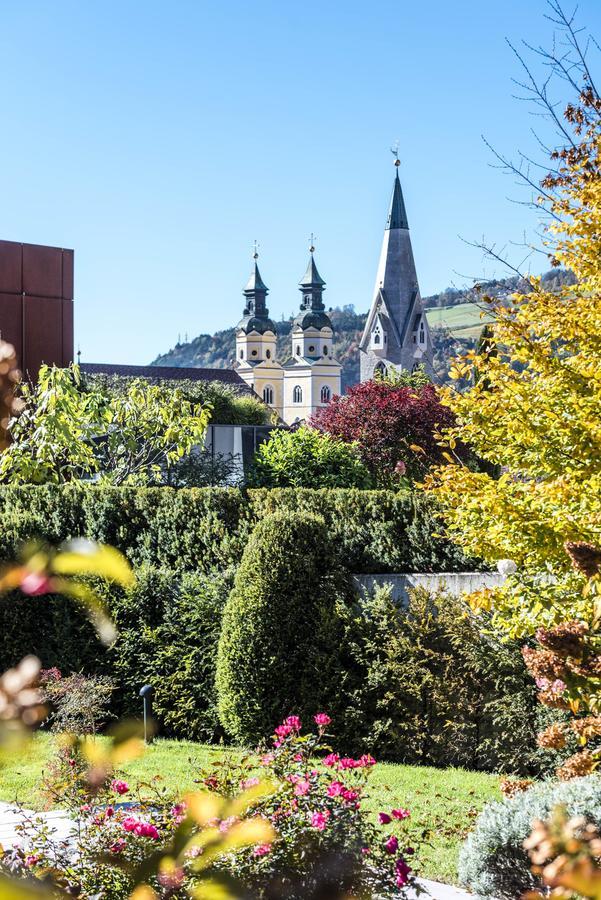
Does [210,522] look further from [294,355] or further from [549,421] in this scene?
[294,355]

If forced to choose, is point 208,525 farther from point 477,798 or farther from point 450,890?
point 450,890

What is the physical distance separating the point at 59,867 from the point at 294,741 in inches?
57.1

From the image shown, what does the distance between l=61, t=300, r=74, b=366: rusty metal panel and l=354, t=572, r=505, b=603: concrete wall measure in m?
9.62

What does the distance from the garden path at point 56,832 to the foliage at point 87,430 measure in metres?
5.67

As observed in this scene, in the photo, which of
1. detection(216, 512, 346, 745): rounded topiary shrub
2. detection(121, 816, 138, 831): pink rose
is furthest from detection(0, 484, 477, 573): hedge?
detection(121, 816, 138, 831): pink rose

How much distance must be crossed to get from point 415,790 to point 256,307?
13885 cm

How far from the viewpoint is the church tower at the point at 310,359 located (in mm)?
132625

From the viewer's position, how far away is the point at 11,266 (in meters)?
17.4

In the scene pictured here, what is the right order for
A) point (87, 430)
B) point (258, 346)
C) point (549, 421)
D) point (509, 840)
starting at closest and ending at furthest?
point (509, 840) → point (549, 421) → point (87, 430) → point (258, 346)

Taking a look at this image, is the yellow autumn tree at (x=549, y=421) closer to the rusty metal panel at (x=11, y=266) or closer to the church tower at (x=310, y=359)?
the rusty metal panel at (x=11, y=266)

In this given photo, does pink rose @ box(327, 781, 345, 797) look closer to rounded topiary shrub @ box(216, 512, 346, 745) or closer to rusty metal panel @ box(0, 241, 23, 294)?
rounded topiary shrub @ box(216, 512, 346, 745)

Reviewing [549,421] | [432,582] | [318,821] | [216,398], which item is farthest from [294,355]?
[318,821]

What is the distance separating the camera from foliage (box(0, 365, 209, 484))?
13328 millimetres

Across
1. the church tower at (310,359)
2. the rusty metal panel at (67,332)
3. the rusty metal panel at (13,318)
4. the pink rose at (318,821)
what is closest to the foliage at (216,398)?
the rusty metal panel at (67,332)
